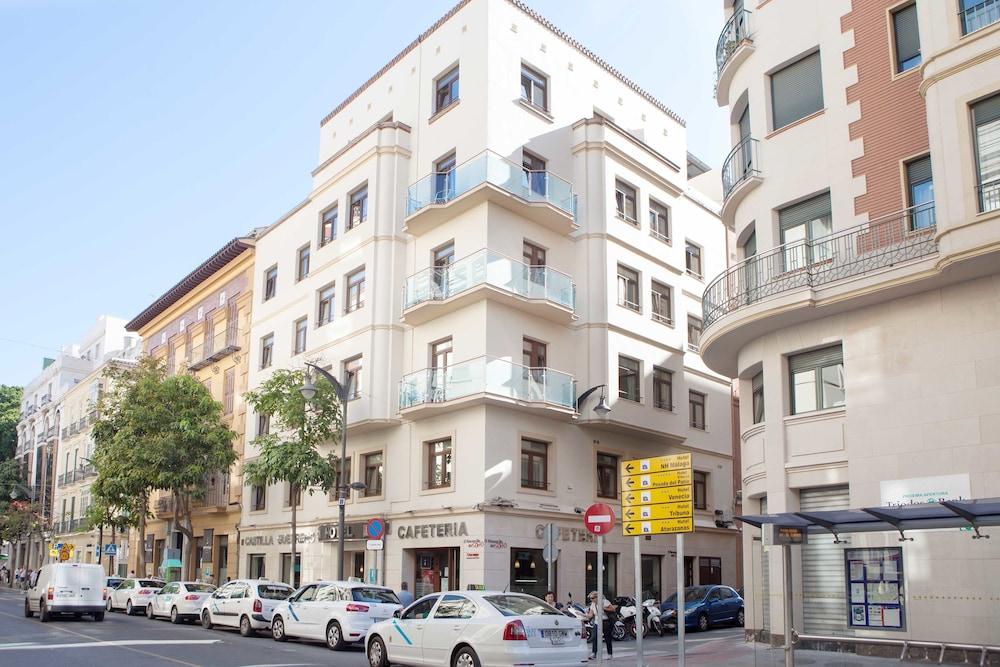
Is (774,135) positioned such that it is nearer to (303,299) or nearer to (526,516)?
(526,516)

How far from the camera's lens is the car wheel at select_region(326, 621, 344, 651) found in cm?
2083

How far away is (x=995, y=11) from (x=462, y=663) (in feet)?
48.3

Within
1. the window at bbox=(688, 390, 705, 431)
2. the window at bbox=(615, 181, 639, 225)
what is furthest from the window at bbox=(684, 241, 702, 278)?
the window at bbox=(688, 390, 705, 431)

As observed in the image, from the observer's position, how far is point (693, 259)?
3791 centimetres

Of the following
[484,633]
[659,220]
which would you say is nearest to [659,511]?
[484,633]

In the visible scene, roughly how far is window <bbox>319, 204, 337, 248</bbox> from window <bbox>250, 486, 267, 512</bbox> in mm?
10560

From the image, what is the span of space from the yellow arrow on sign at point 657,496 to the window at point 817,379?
635 cm

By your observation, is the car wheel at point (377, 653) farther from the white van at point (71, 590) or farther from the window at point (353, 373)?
the window at point (353, 373)

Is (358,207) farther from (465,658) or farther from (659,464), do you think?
(465,658)

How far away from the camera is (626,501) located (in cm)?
1557

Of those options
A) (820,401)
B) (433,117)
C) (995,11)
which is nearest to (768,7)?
(995,11)

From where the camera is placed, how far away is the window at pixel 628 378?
3197cm

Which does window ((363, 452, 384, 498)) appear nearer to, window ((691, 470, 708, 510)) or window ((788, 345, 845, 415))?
window ((691, 470, 708, 510))

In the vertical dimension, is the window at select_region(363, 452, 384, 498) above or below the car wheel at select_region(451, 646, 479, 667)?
above
